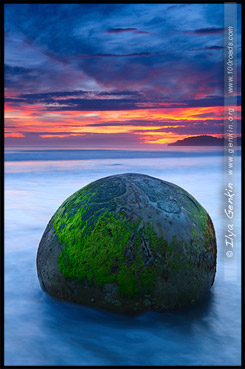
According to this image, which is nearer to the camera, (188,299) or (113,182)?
(188,299)

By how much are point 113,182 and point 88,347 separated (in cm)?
203

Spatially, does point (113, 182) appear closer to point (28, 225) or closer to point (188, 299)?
point (188, 299)

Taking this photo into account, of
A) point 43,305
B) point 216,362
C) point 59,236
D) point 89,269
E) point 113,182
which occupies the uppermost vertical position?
point 113,182

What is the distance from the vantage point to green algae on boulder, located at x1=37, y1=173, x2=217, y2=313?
4645 mm

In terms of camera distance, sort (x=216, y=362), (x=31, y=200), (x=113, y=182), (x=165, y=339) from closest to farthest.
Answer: (x=216, y=362), (x=165, y=339), (x=113, y=182), (x=31, y=200)

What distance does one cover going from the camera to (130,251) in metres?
4.64

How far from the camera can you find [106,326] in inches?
184

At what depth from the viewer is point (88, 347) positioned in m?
4.43

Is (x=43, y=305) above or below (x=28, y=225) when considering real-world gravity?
below

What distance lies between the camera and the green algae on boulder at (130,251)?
4.64 metres

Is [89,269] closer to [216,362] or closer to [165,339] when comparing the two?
[165,339]

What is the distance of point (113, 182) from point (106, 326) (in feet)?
5.84

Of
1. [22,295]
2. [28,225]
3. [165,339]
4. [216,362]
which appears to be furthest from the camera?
[28,225]

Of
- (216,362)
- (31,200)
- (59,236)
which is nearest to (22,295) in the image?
(59,236)
